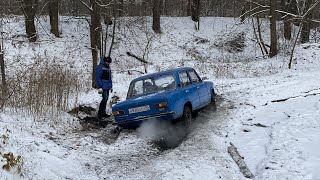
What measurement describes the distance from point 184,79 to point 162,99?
1.52m

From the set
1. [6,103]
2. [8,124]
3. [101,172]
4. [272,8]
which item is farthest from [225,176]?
[272,8]

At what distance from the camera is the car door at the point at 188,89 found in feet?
30.2

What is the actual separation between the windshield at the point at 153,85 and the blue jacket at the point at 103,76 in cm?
157

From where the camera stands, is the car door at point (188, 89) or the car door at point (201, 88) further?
the car door at point (201, 88)

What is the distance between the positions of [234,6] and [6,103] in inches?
1344

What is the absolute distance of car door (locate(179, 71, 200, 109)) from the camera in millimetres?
9195

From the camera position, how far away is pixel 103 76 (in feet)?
36.0

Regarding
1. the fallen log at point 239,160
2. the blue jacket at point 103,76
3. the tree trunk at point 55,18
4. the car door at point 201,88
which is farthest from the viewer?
the tree trunk at point 55,18

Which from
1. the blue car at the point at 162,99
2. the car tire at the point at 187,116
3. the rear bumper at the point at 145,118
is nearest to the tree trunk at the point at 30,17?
the blue car at the point at 162,99

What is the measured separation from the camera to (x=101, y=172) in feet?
21.9

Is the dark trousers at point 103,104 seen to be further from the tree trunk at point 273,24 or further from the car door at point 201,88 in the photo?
the tree trunk at point 273,24

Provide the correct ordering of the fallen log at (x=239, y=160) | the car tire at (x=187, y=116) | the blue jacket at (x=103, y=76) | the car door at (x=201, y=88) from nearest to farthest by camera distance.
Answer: the fallen log at (x=239, y=160) → the car tire at (x=187, y=116) → the car door at (x=201, y=88) → the blue jacket at (x=103, y=76)

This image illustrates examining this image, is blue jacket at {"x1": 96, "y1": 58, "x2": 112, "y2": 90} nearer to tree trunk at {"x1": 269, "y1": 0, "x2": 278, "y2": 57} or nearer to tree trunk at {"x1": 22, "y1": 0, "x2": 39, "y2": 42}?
tree trunk at {"x1": 22, "y1": 0, "x2": 39, "y2": 42}

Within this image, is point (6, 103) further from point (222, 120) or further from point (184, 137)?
point (222, 120)
